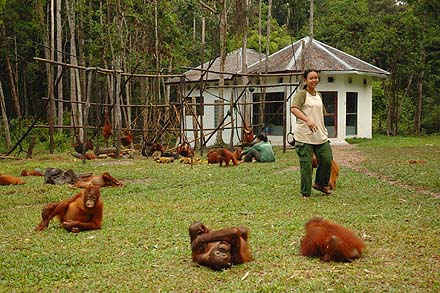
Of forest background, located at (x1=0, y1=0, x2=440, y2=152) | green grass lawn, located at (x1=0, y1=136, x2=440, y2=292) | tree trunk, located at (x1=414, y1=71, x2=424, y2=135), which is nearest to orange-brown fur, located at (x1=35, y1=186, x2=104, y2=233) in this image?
green grass lawn, located at (x1=0, y1=136, x2=440, y2=292)

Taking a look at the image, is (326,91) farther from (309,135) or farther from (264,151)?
(309,135)

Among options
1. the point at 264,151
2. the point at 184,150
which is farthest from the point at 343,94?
the point at 264,151

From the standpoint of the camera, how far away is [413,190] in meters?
10.4

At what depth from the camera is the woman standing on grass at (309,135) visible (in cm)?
934

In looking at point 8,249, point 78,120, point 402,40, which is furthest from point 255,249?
point 402,40

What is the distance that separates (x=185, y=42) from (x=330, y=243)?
101ft

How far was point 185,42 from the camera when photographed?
35.1 meters

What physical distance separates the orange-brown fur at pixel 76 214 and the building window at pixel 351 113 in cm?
2172

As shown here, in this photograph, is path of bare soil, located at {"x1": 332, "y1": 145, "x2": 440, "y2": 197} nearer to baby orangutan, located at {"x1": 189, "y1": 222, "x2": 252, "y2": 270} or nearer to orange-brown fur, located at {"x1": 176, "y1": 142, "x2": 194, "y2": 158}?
orange-brown fur, located at {"x1": 176, "y1": 142, "x2": 194, "y2": 158}

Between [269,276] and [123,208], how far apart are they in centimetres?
440

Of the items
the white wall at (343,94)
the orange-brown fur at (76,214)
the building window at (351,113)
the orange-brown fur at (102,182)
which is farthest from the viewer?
the building window at (351,113)

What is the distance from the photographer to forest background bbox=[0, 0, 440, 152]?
27.3 m

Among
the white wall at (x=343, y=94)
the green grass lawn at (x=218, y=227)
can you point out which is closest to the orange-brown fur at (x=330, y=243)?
the green grass lawn at (x=218, y=227)

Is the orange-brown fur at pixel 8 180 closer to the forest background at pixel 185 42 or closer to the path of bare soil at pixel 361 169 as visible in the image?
the path of bare soil at pixel 361 169
